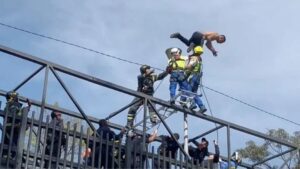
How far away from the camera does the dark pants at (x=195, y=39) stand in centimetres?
1305

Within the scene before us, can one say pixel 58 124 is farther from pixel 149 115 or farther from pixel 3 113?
pixel 149 115

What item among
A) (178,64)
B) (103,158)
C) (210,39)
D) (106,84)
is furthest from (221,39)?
(103,158)

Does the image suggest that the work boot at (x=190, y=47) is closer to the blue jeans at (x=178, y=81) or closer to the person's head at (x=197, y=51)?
the person's head at (x=197, y=51)

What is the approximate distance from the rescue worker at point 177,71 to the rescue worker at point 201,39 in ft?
1.86

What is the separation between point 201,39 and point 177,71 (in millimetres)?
1268

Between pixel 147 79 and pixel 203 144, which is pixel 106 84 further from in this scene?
pixel 203 144

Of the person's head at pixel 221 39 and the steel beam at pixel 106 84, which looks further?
the person's head at pixel 221 39

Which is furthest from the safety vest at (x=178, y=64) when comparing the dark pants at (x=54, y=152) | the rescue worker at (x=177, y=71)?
the dark pants at (x=54, y=152)

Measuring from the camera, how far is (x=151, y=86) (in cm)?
1252

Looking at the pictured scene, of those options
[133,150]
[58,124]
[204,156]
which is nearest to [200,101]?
[204,156]

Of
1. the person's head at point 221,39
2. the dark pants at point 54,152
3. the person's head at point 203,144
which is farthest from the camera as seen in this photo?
the person's head at point 221,39

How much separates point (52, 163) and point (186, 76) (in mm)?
4475

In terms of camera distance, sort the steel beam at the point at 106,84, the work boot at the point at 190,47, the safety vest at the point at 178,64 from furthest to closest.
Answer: the work boot at the point at 190,47
the safety vest at the point at 178,64
the steel beam at the point at 106,84

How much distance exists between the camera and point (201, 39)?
43.0 feet
